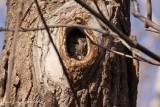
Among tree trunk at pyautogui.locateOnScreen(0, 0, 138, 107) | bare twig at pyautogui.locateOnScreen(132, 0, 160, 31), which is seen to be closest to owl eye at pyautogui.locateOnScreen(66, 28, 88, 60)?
tree trunk at pyautogui.locateOnScreen(0, 0, 138, 107)

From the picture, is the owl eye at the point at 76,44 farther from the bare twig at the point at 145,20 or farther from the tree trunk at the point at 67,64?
the bare twig at the point at 145,20

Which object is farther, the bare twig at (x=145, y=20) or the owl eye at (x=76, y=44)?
the owl eye at (x=76, y=44)

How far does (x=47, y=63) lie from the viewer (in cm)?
166

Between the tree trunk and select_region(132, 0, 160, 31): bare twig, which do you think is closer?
select_region(132, 0, 160, 31): bare twig

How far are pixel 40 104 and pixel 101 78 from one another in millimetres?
223

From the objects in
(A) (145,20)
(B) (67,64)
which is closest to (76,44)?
(B) (67,64)

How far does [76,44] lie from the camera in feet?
5.56

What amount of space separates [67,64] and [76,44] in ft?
0.36

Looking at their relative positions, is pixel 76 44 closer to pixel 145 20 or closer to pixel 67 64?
pixel 67 64

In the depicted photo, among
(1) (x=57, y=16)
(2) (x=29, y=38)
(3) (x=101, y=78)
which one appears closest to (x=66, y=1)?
(1) (x=57, y=16)

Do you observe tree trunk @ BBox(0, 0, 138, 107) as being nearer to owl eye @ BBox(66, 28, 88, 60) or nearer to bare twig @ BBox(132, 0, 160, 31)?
owl eye @ BBox(66, 28, 88, 60)

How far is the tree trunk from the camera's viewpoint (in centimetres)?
163

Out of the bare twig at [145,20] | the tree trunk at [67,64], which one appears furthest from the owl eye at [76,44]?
the bare twig at [145,20]

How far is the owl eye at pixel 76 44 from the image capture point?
1686mm
